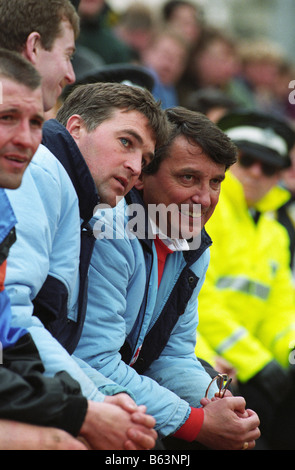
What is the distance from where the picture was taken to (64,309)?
9.06ft

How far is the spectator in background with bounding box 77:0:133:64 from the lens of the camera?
6.76m

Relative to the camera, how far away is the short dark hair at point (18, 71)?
8.00 ft

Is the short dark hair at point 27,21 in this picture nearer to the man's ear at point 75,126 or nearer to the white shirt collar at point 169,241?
the man's ear at point 75,126

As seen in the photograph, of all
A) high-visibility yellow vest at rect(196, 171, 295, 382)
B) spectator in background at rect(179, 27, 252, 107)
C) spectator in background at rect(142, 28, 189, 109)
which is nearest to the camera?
high-visibility yellow vest at rect(196, 171, 295, 382)

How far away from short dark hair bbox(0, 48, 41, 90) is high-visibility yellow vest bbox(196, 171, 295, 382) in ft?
8.08

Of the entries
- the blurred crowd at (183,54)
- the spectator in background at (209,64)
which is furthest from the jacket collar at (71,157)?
the spectator in background at (209,64)

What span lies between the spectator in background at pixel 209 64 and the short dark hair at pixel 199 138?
433 cm

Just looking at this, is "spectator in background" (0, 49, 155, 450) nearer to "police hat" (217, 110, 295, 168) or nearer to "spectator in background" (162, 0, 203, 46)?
"police hat" (217, 110, 295, 168)

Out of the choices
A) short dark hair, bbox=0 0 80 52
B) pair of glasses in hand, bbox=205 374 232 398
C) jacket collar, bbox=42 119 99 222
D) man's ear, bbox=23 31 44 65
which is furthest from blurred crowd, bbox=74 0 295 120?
pair of glasses in hand, bbox=205 374 232 398

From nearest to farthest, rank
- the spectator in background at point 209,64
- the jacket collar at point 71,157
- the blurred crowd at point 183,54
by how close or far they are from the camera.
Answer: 1. the jacket collar at point 71,157
2. the blurred crowd at point 183,54
3. the spectator in background at point 209,64

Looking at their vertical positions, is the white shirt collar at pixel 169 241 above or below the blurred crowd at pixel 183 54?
below

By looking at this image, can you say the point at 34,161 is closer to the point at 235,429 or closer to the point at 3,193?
the point at 3,193

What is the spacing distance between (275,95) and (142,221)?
23.0ft

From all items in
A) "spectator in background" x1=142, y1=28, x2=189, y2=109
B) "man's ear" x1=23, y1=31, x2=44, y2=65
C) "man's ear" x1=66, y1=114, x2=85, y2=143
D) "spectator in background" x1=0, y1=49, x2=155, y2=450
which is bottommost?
"spectator in background" x1=0, y1=49, x2=155, y2=450
